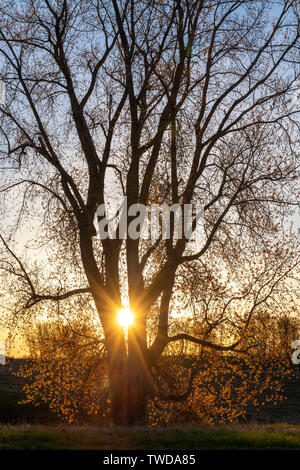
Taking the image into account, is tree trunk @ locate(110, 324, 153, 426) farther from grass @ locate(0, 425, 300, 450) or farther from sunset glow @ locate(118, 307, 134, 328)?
grass @ locate(0, 425, 300, 450)

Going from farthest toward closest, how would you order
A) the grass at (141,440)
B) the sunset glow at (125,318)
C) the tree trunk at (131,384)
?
the sunset glow at (125,318), the tree trunk at (131,384), the grass at (141,440)

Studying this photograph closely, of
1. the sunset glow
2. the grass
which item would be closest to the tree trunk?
the sunset glow

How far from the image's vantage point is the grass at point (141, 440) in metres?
9.02

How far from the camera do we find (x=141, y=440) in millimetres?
9602

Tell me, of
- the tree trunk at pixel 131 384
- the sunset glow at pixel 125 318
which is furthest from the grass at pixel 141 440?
the sunset glow at pixel 125 318

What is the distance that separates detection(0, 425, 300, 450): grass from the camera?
902cm

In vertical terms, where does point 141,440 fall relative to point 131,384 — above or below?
below

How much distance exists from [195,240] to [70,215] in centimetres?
393

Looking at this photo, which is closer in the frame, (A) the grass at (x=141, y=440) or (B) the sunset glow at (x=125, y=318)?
(A) the grass at (x=141, y=440)

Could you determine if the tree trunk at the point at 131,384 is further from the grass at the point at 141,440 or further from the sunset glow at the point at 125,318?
the grass at the point at 141,440

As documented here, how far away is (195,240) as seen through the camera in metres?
15.0

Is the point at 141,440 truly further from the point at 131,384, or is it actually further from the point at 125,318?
the point at 125,318

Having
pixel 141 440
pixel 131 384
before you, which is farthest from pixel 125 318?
pixel 141 440

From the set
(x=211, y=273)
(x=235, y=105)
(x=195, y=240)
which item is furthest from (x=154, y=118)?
(x=211, y=273)
